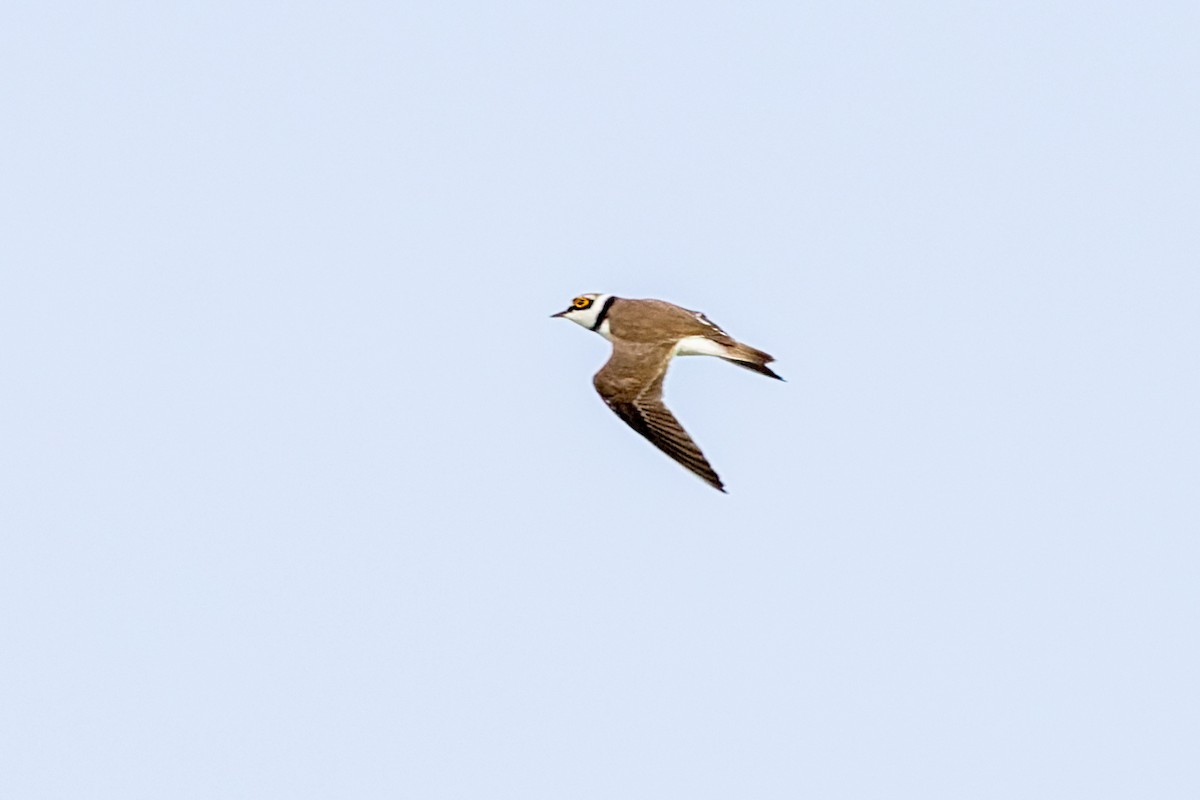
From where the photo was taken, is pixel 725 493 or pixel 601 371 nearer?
pixel 725 493

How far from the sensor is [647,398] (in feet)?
80.7

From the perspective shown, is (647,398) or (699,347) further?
(699,347)

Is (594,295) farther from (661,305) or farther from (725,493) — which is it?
(725,493)

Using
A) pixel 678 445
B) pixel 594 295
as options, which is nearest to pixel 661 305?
pixel 594 295

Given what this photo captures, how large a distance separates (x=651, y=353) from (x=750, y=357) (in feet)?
4.30

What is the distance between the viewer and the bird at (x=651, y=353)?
2389cm

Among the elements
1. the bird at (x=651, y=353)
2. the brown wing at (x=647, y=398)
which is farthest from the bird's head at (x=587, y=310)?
the brown wing at (x=647, y=398)

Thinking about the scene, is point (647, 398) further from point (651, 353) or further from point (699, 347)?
point (699, 347)

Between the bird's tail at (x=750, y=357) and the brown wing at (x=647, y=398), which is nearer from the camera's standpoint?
the brown wing at (x=647, y=398)

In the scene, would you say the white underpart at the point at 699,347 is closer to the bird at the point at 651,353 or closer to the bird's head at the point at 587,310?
the bird at the point at 651,353

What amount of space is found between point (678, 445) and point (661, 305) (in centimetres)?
411

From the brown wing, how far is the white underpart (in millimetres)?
174

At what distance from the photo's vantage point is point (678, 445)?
934 inches

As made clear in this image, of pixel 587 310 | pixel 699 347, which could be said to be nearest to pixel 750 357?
pixel 699 347
